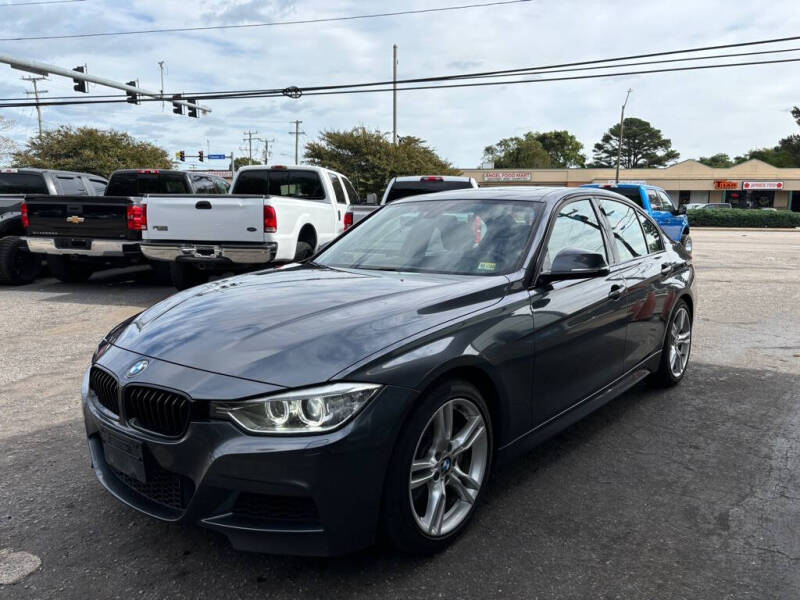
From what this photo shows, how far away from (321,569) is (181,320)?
1256 mm

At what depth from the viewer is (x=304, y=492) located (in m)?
2.18

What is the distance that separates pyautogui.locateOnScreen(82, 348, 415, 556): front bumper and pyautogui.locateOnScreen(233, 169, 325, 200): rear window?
9162 millimetres

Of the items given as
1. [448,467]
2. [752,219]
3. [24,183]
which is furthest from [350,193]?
[752,219]

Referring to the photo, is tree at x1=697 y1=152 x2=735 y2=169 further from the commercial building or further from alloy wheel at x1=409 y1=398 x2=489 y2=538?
alloy wheel at x1=409 y1=398 x2=489 y2=538

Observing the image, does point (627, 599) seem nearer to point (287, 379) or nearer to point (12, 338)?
point (287, 379)

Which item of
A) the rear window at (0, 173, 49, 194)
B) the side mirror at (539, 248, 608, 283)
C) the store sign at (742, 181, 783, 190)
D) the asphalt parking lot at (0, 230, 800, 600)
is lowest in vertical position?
the asphalt parking lot at (0, 230, 800, 600)

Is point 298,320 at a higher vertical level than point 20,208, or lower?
lower

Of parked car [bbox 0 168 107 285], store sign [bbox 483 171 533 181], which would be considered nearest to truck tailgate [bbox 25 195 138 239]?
parked car [bbox 0 168 107 285]

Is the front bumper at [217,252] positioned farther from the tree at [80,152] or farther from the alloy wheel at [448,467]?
the tree at [80,152]

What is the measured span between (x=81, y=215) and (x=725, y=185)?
6333cm

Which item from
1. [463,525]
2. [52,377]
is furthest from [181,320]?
[52,377]

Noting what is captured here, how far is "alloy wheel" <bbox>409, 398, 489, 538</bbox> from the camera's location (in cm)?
260

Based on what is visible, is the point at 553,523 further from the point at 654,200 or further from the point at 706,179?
the point at 706,179

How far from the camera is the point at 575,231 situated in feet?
12.8
